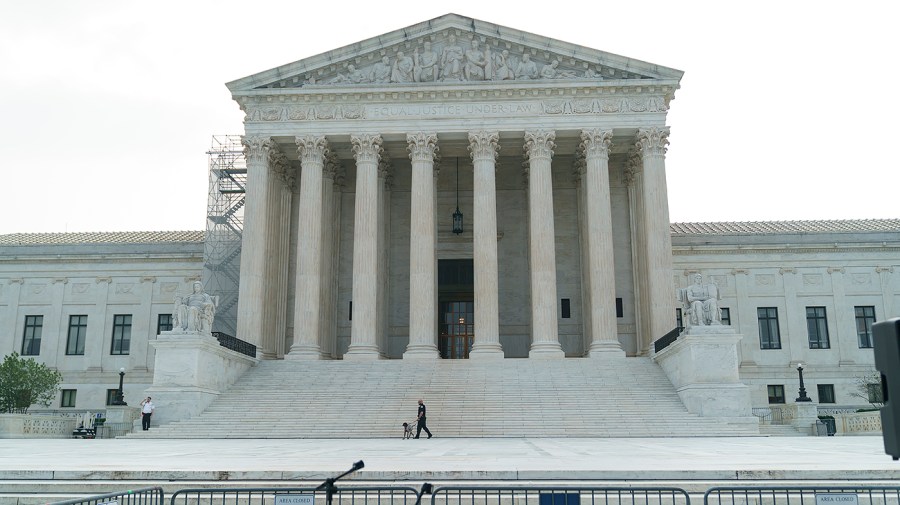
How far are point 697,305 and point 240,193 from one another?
31380 mm

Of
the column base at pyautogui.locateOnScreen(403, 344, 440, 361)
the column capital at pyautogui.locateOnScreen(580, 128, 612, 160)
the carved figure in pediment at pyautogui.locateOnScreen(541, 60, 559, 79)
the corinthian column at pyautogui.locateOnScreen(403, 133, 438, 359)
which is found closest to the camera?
the column base at pyautogui.locateOnScreen(403, 344, 440, 361)

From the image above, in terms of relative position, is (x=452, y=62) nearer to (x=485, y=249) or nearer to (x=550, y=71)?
(x=550, y=71)

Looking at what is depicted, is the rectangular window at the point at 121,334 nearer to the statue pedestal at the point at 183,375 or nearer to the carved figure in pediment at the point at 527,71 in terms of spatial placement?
the statue pedestal at the point at 183,375

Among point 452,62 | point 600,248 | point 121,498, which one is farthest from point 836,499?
point 452,62

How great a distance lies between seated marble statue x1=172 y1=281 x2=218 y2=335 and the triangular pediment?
44.4ft

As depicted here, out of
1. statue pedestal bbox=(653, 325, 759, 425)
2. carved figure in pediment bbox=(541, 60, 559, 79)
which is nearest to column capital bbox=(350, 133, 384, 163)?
carved figure in pediment bbox=(541, 60, 559, 79)

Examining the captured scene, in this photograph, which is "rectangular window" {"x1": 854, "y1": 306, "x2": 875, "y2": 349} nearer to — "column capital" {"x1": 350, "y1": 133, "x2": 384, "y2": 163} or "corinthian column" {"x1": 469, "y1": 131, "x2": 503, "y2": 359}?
"corinthian column" {"x1": 469, "y1": 131, "x2": 503, "y2": 359}

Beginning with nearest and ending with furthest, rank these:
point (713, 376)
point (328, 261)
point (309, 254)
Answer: point (713, 376)
point (309, 254)
point (328, 261)

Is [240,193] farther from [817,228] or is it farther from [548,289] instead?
[817,228]

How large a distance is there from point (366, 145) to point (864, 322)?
31.6m

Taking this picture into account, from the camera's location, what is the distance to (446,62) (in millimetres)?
42906

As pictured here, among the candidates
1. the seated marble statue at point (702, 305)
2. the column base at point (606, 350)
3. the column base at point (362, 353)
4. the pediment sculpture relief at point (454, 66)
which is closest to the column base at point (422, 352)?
the column base at point (362, 353)

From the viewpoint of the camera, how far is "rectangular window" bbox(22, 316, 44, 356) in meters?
50.3

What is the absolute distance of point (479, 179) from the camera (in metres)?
41.8
